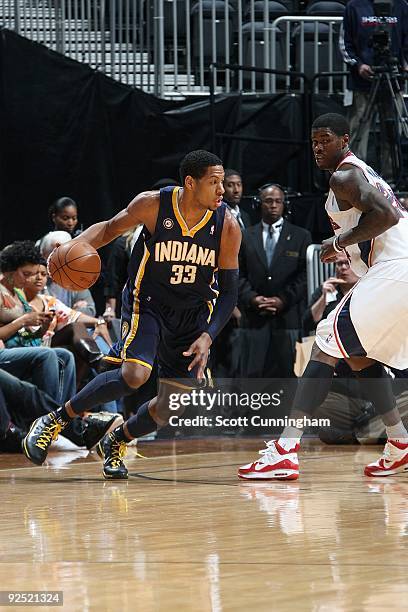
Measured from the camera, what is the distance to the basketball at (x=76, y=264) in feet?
19.6

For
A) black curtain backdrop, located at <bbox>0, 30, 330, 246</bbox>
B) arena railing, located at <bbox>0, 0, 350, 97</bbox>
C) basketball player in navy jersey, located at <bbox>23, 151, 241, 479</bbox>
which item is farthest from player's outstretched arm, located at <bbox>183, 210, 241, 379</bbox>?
arena railing, located at <bbox>0, 0, 350, 97</bbox>

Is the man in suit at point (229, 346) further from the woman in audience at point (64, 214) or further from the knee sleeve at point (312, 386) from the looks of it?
the knee sleeve at point (312, 386)

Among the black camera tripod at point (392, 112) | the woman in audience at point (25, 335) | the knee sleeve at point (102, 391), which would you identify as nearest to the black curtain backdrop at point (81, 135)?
the black camera tripod at point (392, 112)

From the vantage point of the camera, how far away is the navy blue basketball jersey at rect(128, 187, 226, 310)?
6.16 m

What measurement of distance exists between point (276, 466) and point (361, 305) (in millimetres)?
961

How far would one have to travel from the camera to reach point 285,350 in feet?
31.7

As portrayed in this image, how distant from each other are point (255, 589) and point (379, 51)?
7720mm

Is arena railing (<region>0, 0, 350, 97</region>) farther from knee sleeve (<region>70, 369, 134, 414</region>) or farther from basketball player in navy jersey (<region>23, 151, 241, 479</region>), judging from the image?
knee sleeve (<region>70, 369, 134, 414</region>)

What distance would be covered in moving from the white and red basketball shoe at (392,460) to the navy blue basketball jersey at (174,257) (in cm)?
135

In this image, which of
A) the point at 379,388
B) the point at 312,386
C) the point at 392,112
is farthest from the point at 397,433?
the point at 392,112

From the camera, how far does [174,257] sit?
6164mm

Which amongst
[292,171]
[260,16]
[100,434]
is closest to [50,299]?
[100,434]

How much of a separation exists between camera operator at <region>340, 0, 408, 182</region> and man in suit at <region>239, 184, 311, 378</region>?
3.39 ft

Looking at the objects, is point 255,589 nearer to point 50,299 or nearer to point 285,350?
point 50,299
